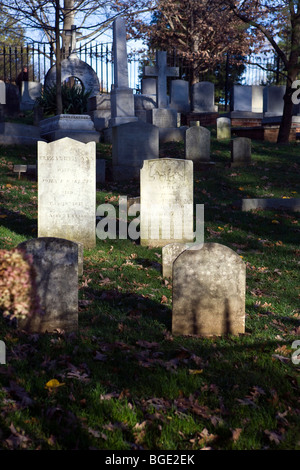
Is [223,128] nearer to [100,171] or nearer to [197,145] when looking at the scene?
[197,145]

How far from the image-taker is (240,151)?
17.0 metres

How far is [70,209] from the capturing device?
888cm

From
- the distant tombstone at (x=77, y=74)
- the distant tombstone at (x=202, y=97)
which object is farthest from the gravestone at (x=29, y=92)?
the distant tombstone at (x=202, y=97)

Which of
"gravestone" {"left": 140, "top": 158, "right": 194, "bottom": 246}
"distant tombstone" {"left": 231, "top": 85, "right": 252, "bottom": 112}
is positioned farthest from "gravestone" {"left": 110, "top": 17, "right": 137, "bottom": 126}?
"gravestone" {"left": 140, "top": 158, "right": 194, "bottom": 246}

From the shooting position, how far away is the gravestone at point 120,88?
61.1ft

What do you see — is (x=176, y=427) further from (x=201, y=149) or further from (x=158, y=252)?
(x=201, y=149)

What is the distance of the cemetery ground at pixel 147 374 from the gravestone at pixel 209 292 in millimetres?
174

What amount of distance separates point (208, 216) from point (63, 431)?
8.45m

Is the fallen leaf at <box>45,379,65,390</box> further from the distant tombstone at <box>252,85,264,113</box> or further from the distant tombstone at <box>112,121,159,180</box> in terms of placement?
the distant tombstone at <box>252,85,264,113</box>

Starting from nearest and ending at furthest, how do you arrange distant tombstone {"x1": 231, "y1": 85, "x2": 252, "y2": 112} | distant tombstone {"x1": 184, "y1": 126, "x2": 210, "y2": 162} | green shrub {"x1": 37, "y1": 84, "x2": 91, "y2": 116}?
distant tombstone {"x1": 184, "y1": 126, "x2": 210, "y2": 162} → green shrub {"x1": 37, "y1": 84, "x2": 91, "y2": 116} → distant tombstone {"x1": 231, "y1": 85, "x2": 252, "y2": 112}

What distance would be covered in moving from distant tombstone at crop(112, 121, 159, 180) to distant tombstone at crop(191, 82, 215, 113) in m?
11.2

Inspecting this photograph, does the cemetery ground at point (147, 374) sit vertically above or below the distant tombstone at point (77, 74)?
below

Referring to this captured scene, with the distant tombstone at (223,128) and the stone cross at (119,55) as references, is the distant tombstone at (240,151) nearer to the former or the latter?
the distant tombstone at (223,128)

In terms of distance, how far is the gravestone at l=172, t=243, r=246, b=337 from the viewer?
17.7 feet
